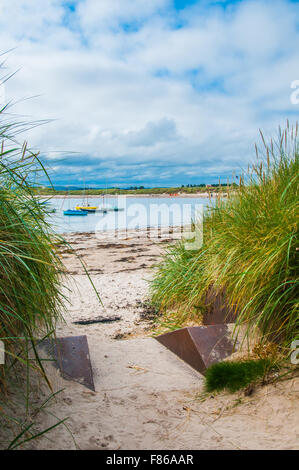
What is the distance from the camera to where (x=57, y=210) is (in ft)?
11.5

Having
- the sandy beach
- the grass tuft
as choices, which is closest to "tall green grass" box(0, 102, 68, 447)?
the sandy beach

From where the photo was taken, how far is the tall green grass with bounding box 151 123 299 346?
272 centimetres

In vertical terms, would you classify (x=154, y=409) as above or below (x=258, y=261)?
below

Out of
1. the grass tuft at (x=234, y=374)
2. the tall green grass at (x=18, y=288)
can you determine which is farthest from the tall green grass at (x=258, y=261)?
the tall green grass at (x=18, y=288)

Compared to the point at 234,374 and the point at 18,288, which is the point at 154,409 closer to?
the point at 234,374

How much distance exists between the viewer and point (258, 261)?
2.87 metres

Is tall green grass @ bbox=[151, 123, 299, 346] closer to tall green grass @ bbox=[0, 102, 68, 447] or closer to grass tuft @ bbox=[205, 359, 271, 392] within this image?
grass tuft @ bbox=[205, 359, 271, 392]

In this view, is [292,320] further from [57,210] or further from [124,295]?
[124,295]

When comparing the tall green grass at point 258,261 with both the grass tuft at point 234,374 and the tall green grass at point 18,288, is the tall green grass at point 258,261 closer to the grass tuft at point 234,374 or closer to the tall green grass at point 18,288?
the grass tuft at point 234,374

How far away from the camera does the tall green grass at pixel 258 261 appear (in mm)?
2717

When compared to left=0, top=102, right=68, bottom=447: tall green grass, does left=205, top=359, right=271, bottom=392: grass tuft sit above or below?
below

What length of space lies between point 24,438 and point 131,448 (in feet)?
2.00

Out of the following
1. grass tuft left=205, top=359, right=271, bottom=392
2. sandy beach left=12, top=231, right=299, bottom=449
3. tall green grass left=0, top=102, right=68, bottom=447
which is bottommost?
sandy beach left=12, top=231, right=299, bottom=449

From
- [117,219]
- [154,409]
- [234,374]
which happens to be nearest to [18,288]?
[154,409]
